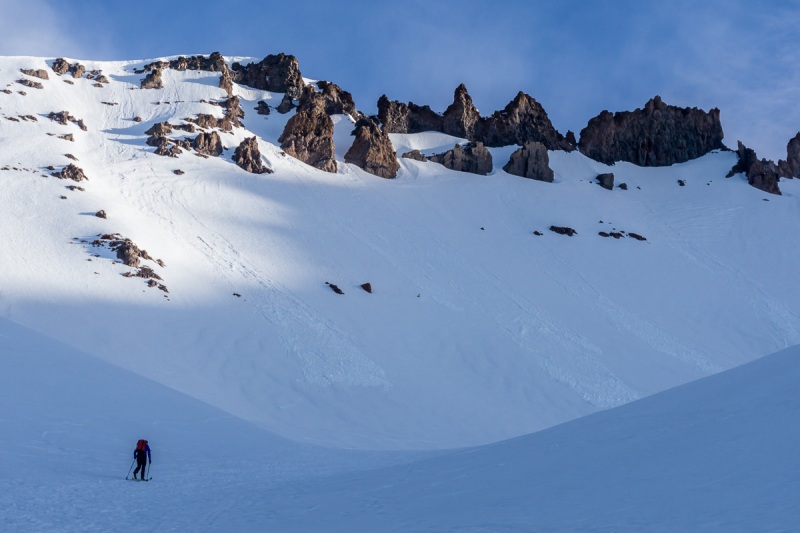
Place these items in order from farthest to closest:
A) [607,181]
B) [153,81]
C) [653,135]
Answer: [653,135]
[607,181]
[153,81]

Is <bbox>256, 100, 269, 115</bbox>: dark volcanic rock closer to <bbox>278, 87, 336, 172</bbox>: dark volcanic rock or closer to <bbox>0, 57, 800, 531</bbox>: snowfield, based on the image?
<bbox>0, 57, 800, 531</bbox>: snowfield

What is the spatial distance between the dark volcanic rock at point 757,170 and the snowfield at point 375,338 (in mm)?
1404

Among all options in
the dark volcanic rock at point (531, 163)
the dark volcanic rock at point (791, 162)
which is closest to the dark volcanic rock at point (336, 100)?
the dark volcanic rock at point (531, 163)

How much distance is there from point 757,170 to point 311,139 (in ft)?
161

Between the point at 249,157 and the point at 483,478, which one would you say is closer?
the point at 483,478

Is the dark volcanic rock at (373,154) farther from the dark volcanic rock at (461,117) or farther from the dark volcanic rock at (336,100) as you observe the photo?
the dark volcanic rock at (461,117)

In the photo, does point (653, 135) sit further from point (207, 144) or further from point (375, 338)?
point (375, 338)

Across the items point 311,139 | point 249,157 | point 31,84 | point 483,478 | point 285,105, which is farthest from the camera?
point 285,105

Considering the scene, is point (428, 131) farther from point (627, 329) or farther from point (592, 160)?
point (627, 329)

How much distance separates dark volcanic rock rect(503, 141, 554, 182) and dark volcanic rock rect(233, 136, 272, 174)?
27.2 metres

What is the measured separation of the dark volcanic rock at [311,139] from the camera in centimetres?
6241

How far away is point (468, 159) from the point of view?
231 ft

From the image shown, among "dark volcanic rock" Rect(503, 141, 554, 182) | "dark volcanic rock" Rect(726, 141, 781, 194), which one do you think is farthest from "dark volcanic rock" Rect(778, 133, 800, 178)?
"dark volcanic rock" Rect(503, 141, 554, 182)

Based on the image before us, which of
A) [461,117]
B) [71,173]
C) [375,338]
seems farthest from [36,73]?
[375,338]
